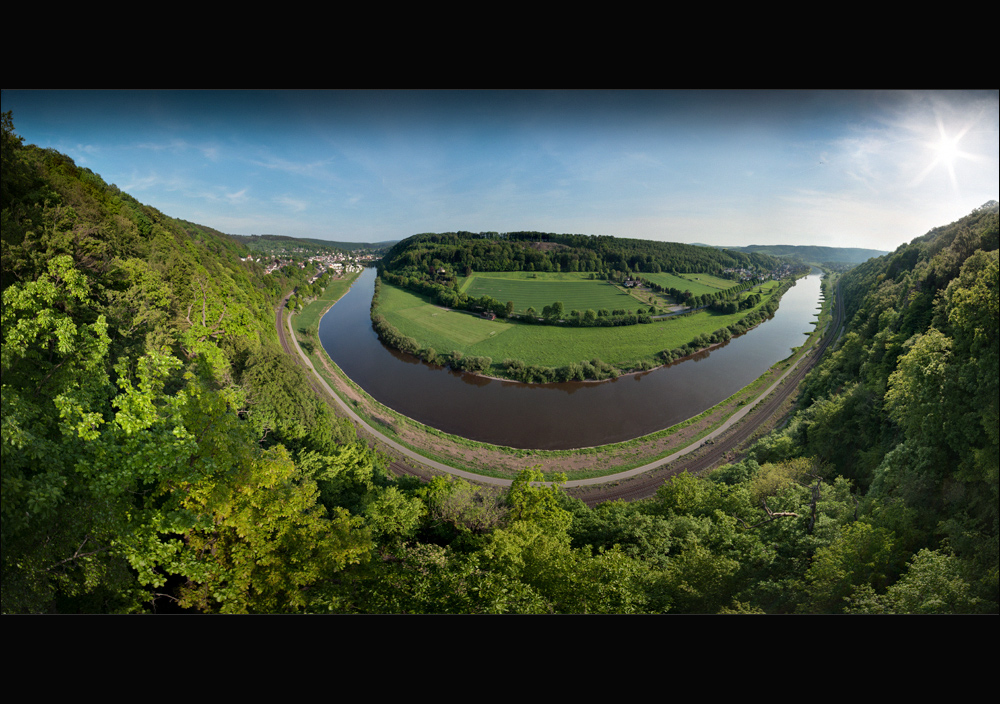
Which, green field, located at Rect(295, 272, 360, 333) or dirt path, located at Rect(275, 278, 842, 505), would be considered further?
green field, located at Rect(295, 272, 360, 333)

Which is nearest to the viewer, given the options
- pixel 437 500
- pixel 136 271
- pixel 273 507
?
pixel 273 507

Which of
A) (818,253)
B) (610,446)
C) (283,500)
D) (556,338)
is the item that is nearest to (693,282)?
(818,253)

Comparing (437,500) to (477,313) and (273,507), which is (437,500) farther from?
(477,313)

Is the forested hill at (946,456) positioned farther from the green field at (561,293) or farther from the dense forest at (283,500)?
the green field at (561,293)

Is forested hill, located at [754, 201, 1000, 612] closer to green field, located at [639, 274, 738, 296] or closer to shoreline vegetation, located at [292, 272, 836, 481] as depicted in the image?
shoreline vegetation, located at [292, 272, 836, 481]

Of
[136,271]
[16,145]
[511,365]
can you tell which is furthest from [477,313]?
[16,145]

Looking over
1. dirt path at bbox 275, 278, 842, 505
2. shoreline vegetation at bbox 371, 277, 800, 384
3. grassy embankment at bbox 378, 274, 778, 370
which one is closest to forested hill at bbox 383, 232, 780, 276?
grassy embankment at bbox 378, 274, 778, 370
